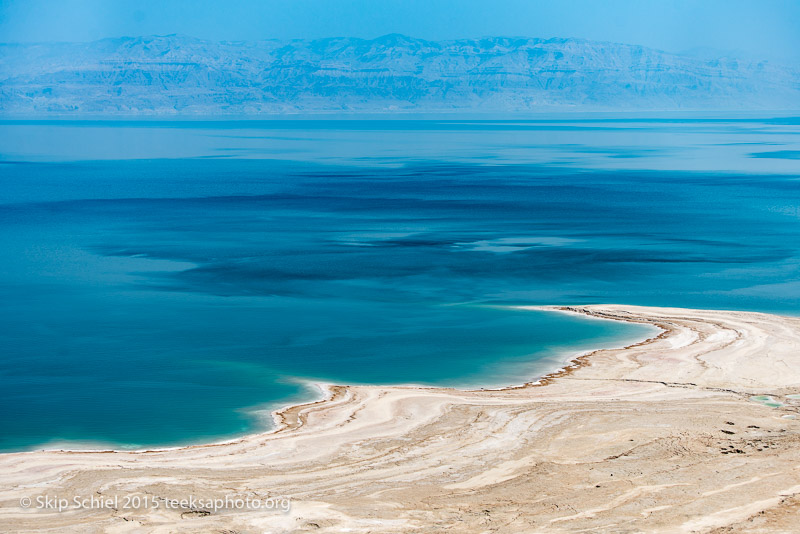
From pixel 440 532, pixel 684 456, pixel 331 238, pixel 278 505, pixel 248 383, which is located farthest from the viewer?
pixel 331 238

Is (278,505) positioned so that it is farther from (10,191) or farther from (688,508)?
(10,191)

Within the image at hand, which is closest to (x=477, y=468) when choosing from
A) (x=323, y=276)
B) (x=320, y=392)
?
(x=320, y=392)

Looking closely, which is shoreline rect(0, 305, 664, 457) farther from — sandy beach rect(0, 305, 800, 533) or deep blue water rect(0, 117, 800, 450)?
deep blue water rect(0, 117, 800, 450)

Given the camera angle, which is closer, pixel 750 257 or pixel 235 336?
pixel 235 336

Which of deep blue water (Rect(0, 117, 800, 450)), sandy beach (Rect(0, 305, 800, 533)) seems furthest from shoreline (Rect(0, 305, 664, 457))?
deep blue water (Rect(0, 117, 800, 450))

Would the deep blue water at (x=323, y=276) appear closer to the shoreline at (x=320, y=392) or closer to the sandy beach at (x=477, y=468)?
the shoreline at (x=320, y=392)

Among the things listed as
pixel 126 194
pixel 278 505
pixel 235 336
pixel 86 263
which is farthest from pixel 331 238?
pixel 278 505
